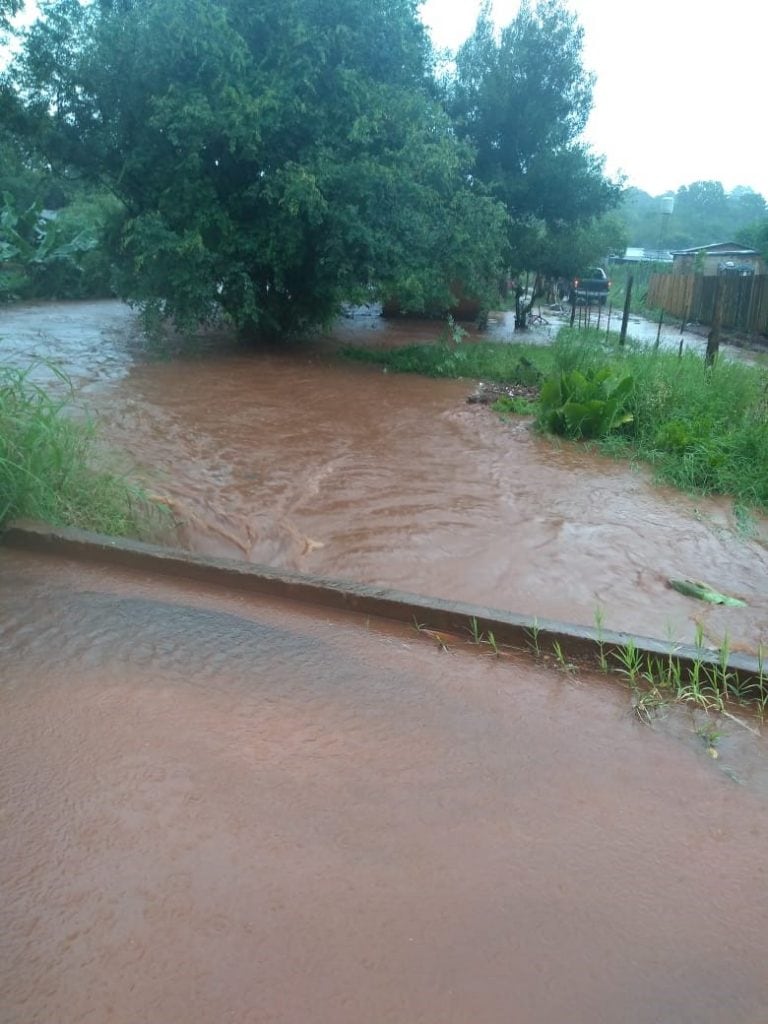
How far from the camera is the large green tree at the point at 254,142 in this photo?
37.9 ft

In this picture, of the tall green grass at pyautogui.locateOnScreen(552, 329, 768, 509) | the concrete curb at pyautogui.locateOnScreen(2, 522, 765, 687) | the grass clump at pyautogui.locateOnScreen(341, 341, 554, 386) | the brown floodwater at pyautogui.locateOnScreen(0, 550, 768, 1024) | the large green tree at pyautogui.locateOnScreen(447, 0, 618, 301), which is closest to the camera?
the brown floodwater at pyautogui.locateOnScreen(0, 550, 768, 1024)

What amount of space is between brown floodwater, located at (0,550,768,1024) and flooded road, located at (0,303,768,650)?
1880 mm

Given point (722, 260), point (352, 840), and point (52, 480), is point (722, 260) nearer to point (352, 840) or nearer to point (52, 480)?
point (52, 480)

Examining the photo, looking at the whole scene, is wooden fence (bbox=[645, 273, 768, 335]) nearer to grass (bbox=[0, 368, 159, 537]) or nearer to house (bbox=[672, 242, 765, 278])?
house (bbox=[672, 242, 765, 278])

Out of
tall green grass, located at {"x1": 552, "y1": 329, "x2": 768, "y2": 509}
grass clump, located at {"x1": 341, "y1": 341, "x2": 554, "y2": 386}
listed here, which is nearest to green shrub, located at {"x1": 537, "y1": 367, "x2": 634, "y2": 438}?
tall green grass, located at {"x1": 552, "y1": 329, "x2": 768, "y2": 509}

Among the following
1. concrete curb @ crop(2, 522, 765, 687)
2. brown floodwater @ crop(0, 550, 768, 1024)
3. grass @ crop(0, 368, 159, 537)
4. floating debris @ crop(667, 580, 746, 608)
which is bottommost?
floating debris @ crop(667, 580, 746, 608)

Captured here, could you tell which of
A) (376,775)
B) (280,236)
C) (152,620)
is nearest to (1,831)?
(376,775)

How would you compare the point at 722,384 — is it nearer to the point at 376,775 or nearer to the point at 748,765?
the point at 748,765

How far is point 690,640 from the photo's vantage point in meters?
4.71

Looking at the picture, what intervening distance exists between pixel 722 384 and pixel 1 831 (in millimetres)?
8937

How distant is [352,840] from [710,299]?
A: 2385 cm

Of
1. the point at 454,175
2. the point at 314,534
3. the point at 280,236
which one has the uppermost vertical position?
the point at 454,175

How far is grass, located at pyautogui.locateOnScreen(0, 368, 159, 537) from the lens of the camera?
4.49 meters

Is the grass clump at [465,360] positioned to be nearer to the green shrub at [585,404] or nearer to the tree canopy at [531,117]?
the green shrub at [585,404]
